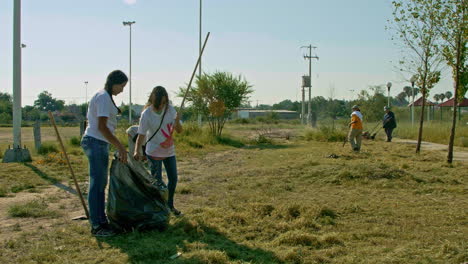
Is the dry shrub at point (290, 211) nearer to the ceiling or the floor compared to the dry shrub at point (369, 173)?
nearer to the floor

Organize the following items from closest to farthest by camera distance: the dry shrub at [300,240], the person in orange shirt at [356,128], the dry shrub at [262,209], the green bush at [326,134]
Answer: the dry shrub at [300,240] → the dry shrub at [262,209] → the person in orange shirt at [356,128] → the green bush at [326,134]

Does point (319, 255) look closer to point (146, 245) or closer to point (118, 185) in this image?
point (146, 245)

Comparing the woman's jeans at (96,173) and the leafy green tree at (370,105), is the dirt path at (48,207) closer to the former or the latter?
the woman's jeans at (96,173)

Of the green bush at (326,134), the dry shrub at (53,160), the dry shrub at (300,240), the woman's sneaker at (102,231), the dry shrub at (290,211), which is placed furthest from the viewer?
the green bush at (326,134)

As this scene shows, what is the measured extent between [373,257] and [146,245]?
2113 millimetres

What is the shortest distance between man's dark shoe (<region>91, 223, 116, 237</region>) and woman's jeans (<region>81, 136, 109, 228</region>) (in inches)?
1.7

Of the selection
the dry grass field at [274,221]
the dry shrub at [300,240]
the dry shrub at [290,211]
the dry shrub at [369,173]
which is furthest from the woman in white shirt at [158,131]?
the dry shrub at [369,173]

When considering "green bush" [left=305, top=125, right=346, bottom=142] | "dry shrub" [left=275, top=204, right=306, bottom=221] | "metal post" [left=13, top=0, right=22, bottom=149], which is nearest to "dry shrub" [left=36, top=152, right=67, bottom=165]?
"metal post" [left=13, top=0, right=22, bottom=149]

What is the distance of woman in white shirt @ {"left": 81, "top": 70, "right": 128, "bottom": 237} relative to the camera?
187 inches

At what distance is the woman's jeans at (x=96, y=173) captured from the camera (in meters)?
4.84

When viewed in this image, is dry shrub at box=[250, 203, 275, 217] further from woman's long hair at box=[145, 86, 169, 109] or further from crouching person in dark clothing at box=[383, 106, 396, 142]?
crouching person in dark clothing at box=[383, 106, 396, 142]

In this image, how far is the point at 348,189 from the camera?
797 cm

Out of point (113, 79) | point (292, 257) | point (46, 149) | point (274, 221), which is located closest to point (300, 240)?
point (292, 257)

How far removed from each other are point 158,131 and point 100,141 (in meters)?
0.91
